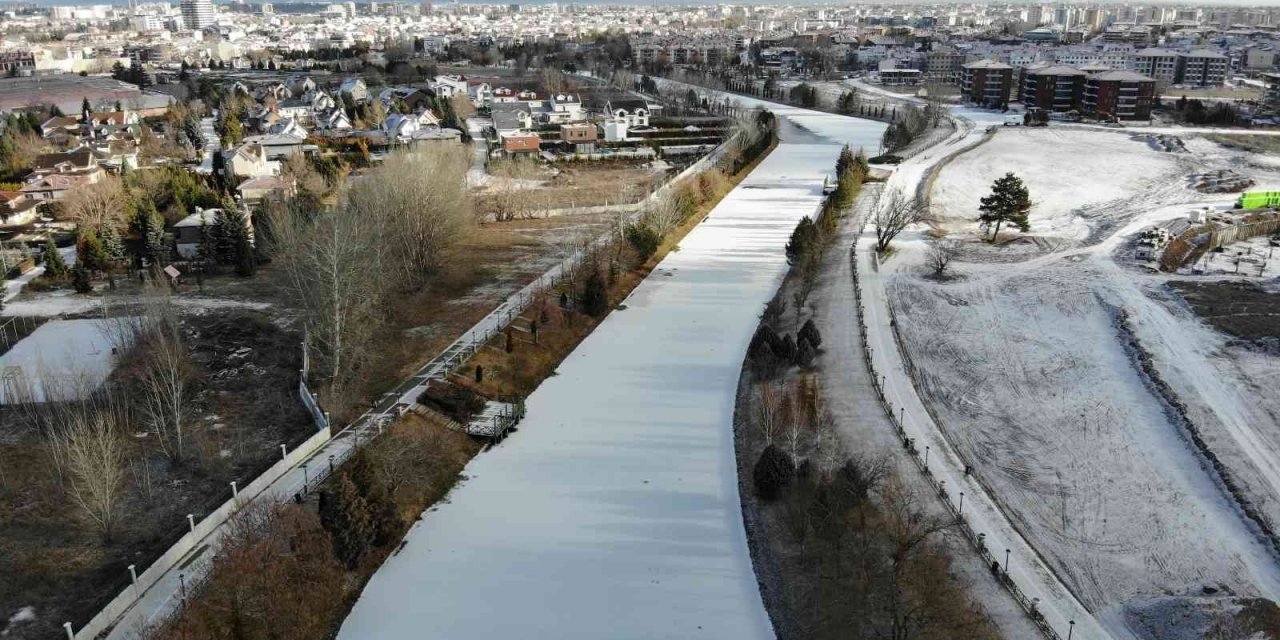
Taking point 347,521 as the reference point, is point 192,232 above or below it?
above

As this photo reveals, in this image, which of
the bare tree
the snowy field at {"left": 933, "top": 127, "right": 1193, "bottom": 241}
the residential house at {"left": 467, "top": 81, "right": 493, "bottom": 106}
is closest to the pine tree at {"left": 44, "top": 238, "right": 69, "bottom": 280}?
the bare tree

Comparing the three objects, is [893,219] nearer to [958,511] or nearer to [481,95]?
[958,511]

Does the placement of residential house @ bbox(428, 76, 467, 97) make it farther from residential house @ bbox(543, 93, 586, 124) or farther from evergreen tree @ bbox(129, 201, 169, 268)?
evergreen tree @ bbox(129, 201, 169, 268)

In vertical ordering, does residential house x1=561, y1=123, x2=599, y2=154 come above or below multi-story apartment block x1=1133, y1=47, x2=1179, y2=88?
below

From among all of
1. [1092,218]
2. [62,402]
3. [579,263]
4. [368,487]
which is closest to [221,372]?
[62,402]

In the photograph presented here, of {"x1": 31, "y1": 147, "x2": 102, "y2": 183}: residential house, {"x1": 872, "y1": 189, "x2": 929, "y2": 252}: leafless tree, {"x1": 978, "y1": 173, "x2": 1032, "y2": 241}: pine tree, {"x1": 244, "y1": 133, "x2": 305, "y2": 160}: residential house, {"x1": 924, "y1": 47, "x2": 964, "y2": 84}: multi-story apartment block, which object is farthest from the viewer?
{"x1": 924, "y1": 47, "x2": 964, "y2": 84}: multi-story apartment block

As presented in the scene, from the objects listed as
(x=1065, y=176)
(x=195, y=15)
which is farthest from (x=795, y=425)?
(x=195, y=15)
